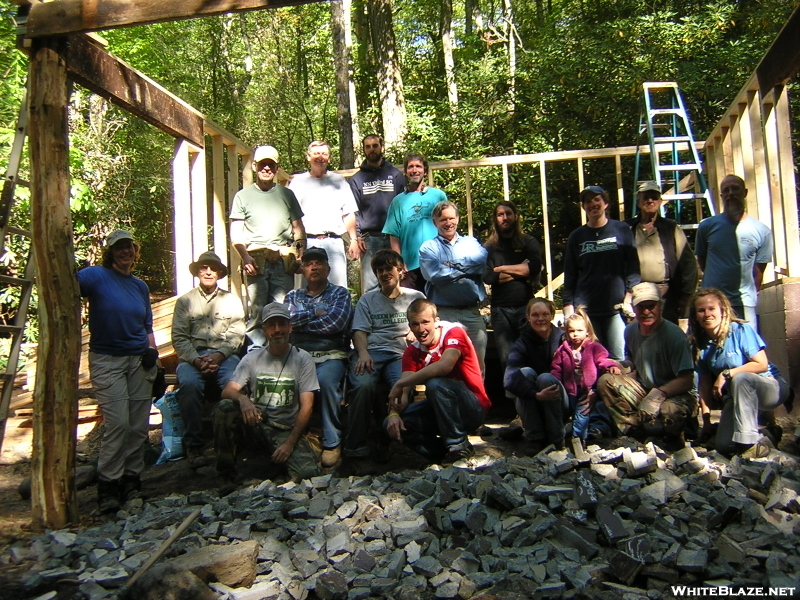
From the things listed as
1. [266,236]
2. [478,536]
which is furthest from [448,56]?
[478,536]

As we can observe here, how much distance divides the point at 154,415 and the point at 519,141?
863 centimetres

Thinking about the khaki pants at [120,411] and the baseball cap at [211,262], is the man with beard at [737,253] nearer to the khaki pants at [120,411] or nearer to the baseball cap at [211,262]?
the baseball cap at [211,262]

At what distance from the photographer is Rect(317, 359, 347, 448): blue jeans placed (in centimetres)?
513

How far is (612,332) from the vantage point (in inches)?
222

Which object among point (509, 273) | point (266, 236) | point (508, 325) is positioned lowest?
point (508, 325)

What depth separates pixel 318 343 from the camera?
553cm

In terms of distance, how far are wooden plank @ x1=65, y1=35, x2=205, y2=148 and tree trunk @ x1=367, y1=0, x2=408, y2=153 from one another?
6469 mm

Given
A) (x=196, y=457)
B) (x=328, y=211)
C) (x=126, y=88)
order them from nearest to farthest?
(x=126, y=88)
(x=196, y=457)
(x=328, y=211)

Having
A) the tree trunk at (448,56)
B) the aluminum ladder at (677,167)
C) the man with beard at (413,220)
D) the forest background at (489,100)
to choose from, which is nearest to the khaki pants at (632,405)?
the man with beard at (413,220)

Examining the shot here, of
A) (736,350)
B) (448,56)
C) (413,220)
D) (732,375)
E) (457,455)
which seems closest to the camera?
(732,375)

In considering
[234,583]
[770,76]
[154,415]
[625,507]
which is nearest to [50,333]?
[234,583]

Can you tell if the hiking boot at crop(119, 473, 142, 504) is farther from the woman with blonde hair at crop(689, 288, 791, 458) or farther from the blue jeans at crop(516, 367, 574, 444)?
the woman with blonde hair at crop(689, 288, 791, 458)

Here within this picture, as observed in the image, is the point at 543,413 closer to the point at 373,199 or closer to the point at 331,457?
the point at 331,457

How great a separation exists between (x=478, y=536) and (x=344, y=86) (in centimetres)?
1238
